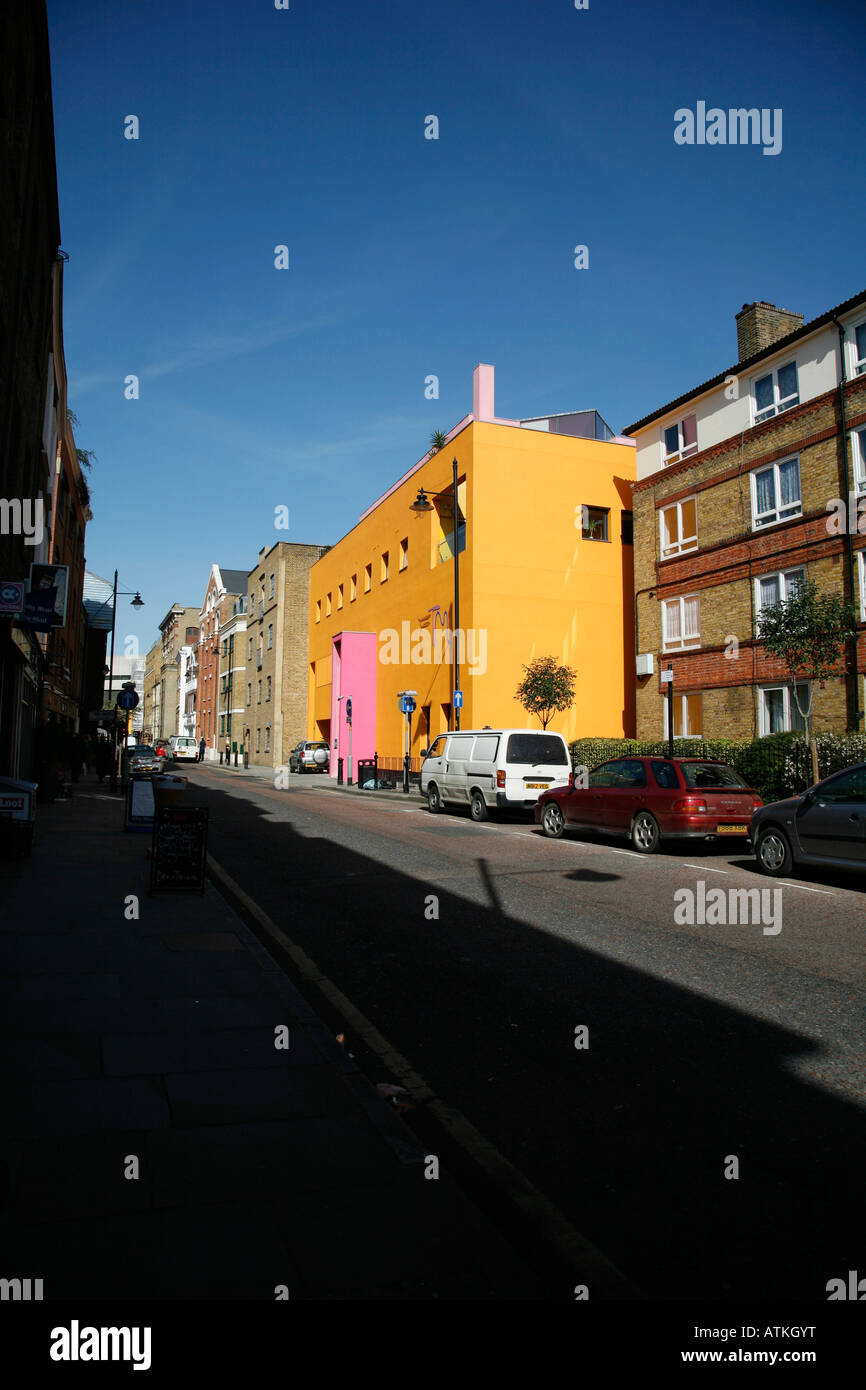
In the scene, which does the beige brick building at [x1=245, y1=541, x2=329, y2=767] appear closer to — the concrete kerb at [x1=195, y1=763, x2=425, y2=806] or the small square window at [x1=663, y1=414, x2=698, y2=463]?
the concrete kerb at [x1=195, y1=763, x2=425, y2=806]

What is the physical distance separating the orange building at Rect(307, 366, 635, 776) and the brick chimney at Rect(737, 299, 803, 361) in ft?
20.6

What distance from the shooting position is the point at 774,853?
1121 cm

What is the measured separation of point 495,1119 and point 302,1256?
1388mm

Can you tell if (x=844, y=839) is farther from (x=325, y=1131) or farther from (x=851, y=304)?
(x=851, y=304)

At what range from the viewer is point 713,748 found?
70.9ft

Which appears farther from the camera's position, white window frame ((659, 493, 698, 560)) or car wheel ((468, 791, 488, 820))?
white window frame ((659, 493, 698, 560))

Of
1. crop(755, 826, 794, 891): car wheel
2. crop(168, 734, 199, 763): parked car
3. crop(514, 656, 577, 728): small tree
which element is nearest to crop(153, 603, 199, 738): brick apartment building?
crop(168, 734, 199, 763): parked car

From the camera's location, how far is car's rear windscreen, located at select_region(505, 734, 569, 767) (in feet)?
62.2

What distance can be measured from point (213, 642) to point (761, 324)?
63.6m

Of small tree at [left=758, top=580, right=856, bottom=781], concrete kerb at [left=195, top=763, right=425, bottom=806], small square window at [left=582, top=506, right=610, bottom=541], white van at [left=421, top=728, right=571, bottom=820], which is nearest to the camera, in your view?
small tree at [left=758, top=580, right=856, bottom=781]

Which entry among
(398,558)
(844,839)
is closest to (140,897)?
(844,839)

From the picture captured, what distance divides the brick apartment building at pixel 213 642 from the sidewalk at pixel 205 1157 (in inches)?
2698

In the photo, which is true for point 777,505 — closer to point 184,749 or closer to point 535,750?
point 535,750

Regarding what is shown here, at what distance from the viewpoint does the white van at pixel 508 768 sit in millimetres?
18781
